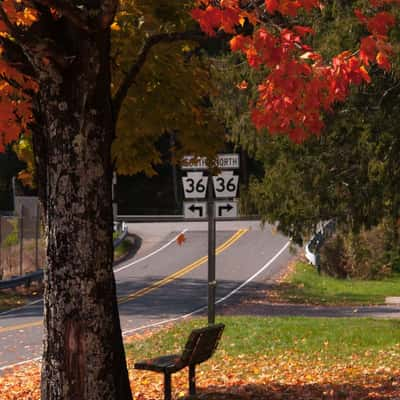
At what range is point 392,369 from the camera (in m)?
13.9

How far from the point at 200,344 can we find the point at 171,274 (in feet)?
94.3

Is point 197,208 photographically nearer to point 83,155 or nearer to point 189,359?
point 189,359

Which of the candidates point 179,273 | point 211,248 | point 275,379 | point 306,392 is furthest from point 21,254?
point 306,392

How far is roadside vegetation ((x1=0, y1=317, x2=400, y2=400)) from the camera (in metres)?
11.7

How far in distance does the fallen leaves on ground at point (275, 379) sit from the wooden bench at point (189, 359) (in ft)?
1.29

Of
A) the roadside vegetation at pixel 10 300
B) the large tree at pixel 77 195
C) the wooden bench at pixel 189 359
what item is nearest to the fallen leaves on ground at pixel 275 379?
the wooden bench at pixel 189 359

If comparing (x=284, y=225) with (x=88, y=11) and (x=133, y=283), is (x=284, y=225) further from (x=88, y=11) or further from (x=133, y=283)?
(x=88, y=11)

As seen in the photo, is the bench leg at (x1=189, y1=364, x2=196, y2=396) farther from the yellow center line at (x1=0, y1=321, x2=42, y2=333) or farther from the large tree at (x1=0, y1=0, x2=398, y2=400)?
the yellow center line at (x1=0, y1=321, x2=42, y2=333)

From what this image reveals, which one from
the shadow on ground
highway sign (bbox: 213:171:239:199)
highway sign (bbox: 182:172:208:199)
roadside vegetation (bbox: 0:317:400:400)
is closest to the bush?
roadside vegetation (bbox: 0:317:400:400)

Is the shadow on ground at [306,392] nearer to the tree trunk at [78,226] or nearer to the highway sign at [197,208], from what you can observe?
the tree trunk at [78,226]

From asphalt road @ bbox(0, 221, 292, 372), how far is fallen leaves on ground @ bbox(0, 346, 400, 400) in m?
3.74

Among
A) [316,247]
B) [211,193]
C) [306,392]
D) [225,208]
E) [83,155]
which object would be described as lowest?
[316,247]

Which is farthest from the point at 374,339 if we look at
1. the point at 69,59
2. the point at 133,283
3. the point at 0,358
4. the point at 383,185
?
the point at 133,283

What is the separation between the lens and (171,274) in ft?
132
